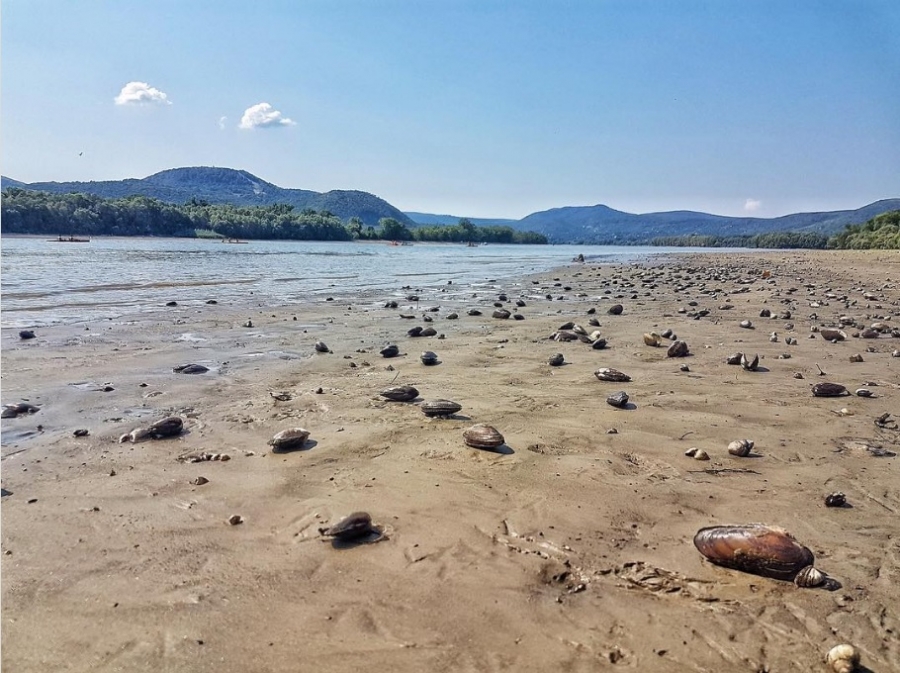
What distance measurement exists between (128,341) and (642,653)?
9882mm

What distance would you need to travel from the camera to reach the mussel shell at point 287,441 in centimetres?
475

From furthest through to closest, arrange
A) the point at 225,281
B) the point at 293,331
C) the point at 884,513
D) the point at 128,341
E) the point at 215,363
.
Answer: the point at 225,281
the point at 293,331
the point at 128,341
the point at 215,363
the point at 884,513

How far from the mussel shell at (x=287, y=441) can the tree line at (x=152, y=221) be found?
85.9 m

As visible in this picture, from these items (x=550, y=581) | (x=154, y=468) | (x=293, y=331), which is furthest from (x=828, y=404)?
(x=293, y=331)

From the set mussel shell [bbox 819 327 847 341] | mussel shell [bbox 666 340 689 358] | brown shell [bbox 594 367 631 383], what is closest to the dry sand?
brown shell [bbox 594 367 631 383]

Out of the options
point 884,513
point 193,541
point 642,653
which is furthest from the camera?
point 884,513

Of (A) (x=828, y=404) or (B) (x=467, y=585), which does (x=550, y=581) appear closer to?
(B) (x=467, y=585)

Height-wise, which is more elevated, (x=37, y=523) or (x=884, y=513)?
(x=884, y=513)

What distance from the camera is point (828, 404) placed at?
618 cm

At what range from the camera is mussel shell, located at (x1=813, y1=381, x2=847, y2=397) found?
6.46m

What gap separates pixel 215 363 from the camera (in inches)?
321

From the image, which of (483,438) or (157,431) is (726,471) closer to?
(483,438)

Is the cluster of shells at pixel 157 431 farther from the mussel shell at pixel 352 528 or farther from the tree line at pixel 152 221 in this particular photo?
the tree line at pixel 152 221

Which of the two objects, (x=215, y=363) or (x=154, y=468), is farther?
(x=215, y=363)
